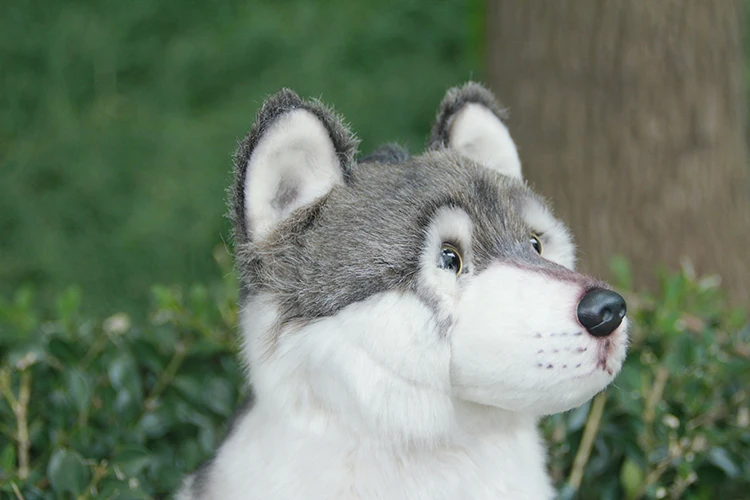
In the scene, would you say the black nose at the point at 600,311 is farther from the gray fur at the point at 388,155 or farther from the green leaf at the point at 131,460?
the green leaf at the point at 131,460

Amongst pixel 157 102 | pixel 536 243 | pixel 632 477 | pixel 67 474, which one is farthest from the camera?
pixel 157 102

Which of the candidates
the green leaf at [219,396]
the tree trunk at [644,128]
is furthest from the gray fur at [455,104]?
the tree trunk at [644,128]

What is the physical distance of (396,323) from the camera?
1445 millimetres

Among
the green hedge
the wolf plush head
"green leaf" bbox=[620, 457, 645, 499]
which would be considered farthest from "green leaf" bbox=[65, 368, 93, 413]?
"green leaf" bbox=[620, 457, 645, 499]

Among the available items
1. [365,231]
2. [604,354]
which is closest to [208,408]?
[365,231]

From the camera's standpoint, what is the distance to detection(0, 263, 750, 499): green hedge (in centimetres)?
213

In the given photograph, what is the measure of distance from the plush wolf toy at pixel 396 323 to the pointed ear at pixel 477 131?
129 mm

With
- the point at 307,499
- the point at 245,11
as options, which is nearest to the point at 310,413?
the point at 307,499

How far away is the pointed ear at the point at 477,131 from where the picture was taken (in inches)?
71.9

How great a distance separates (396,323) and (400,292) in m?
0.05

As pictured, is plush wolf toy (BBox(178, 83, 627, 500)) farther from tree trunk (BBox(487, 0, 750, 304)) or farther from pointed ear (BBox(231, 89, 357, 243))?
tree trunk (BBox(487, 0, 750, 304))

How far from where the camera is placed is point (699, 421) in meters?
2.21

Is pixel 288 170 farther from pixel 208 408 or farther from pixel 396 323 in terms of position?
pixel 208 408

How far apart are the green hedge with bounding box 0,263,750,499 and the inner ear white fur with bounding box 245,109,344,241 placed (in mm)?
697
